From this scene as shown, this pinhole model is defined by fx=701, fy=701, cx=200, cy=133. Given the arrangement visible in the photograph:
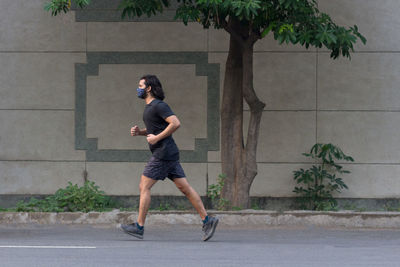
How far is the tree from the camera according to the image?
9469 millimetres

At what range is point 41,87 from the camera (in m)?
12.1

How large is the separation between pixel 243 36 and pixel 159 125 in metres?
2.75

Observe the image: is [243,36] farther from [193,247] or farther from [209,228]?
A: [193,247]

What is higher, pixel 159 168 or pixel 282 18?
pixel 282 18

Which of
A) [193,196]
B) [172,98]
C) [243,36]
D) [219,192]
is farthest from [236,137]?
[193,196]

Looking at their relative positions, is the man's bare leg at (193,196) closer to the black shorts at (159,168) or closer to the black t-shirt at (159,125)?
the black shorts at (159,168)

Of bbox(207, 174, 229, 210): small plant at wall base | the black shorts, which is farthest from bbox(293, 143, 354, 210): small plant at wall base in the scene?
the black shorts

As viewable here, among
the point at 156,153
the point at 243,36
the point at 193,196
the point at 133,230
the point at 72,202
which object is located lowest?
the point at 133,230

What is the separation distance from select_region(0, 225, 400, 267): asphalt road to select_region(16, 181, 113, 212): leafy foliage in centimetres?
52

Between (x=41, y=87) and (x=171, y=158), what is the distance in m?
4.40

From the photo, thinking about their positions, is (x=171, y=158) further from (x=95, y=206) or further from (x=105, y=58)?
(x=105, y=58)

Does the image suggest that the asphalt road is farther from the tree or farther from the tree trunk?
the tree

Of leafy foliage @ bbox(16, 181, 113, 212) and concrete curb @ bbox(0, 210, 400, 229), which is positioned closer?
concrete curb @ bbox(0, 210, 400, 229)

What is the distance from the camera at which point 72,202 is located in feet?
36.0
